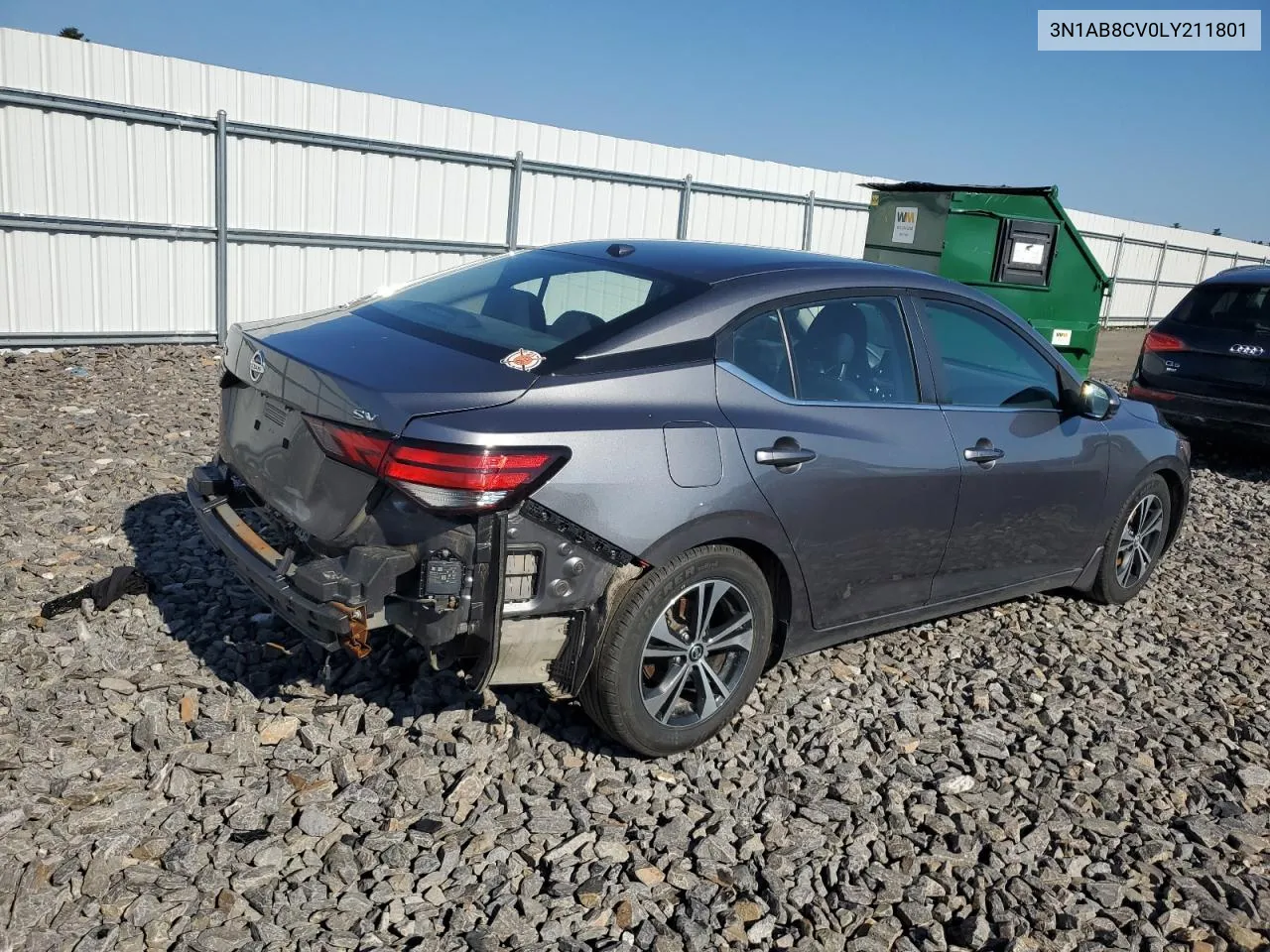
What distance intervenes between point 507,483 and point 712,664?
3.70ft

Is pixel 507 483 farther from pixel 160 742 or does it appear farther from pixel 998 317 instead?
pixel 998 317

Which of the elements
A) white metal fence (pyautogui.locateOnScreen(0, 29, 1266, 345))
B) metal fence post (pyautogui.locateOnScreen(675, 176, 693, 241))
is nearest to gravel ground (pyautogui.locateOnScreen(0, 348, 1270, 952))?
white metal fence (pyautogui.locateOnScreen(0, 29, 1266, 345))

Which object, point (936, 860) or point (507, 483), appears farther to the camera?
point (936, 860)

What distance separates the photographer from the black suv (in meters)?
8.59

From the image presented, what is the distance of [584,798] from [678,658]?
53cm

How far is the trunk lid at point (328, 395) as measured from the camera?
3.09 metres

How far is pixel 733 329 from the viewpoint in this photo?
11.9 feet

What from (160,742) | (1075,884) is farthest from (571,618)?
(1075,884)

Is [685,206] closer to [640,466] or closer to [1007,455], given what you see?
[1007,455]

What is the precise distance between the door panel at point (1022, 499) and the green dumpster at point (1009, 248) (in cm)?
641

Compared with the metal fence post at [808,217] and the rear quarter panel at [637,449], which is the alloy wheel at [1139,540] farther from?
the metal fence post at [808,217]

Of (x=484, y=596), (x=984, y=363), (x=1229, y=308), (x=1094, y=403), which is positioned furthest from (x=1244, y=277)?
(x=484, y=596)

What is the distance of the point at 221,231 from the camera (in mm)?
10047

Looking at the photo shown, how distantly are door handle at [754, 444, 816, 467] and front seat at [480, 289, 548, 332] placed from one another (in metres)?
0.83
